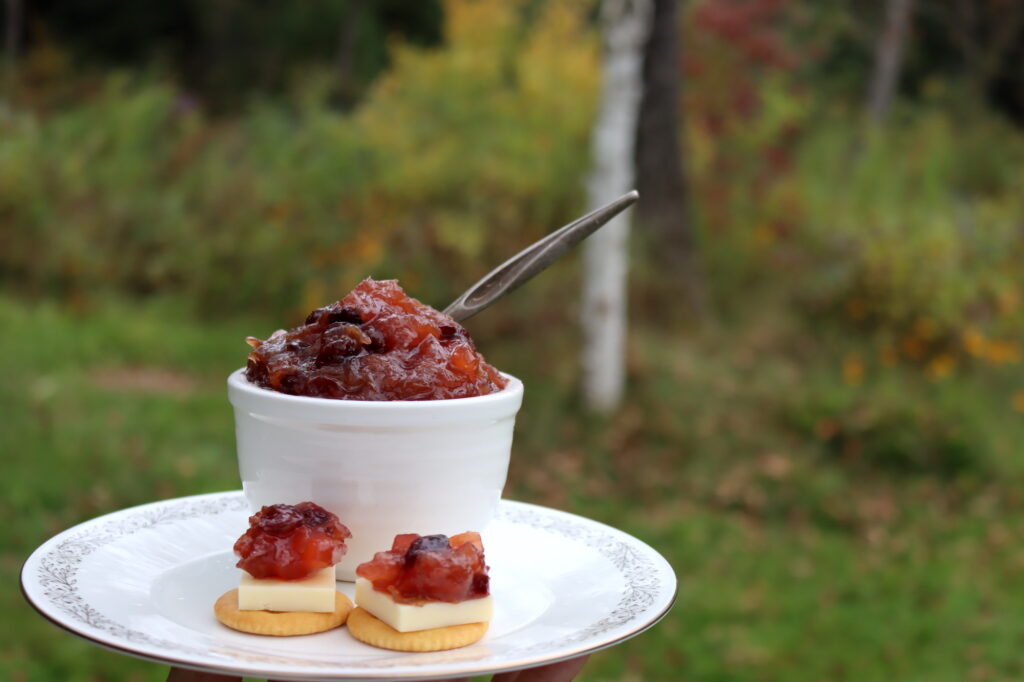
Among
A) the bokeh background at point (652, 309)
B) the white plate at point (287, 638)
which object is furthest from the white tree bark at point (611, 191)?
the white plate at point (287, 638)

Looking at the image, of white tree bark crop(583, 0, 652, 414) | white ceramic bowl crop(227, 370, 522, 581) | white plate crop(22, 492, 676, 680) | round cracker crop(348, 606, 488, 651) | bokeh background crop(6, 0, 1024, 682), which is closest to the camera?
white plate crop(22, 492, 676, 680)

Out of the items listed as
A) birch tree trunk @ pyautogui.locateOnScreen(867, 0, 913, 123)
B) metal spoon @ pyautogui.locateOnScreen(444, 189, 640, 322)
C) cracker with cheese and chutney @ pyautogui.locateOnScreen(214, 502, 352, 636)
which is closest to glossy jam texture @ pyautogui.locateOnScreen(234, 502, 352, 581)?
cracker with cheese and chutney @ pyautogui.locateOnScreen(214, 502, 352, 636)

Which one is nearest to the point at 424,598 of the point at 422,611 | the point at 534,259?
the point at 422,611

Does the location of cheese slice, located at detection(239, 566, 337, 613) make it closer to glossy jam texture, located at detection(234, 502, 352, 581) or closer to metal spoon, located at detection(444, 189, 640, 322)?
glossy jam texture, located at detection(234, 502, 352, 581)

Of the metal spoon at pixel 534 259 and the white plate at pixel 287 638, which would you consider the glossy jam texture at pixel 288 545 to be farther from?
the metal spoon at pixel 534 259

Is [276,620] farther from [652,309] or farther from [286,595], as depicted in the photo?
[652,309]

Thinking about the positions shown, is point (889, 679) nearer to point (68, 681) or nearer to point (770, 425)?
point (770, 425)

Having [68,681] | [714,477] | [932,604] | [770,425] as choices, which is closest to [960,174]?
[770,425]
